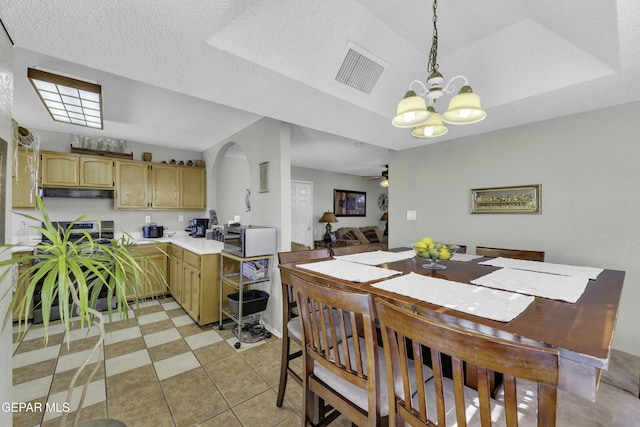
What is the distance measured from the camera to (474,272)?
142 cm

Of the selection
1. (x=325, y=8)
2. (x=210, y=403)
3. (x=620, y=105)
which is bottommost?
(x=210, y=403)

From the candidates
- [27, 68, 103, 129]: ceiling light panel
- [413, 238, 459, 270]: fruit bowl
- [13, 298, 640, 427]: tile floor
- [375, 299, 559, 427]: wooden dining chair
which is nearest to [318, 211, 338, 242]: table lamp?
[13, 298, 640, 427]: tile floor

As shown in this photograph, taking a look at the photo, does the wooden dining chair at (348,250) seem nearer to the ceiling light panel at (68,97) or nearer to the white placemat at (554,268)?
the white placemat at (554,268)

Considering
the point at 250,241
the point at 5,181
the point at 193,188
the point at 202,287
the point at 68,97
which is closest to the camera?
the point at 5,181

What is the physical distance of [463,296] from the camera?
1008 mm

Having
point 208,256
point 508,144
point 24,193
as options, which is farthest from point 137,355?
point 508,144

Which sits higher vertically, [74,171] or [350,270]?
[74,171]

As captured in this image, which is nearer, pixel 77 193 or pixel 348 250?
pixel 348 250

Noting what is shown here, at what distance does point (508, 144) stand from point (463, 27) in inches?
52.7

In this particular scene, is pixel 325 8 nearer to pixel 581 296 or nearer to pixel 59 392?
pixel 581 296

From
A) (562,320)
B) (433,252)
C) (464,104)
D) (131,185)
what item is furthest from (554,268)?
(131,185)

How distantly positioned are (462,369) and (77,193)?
4624mm

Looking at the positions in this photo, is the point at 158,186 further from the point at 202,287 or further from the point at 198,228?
the point at 202,287

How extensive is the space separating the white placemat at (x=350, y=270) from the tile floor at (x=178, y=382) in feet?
2.53
